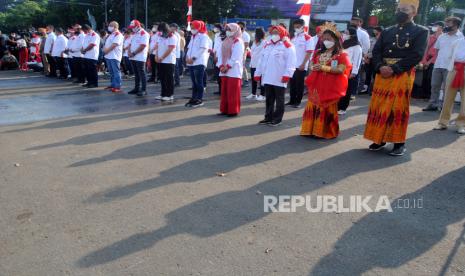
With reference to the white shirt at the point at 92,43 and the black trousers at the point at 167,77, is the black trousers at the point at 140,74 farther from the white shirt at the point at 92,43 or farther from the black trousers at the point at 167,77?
the white shirt at the point at 92,43

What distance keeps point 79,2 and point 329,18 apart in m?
28.6

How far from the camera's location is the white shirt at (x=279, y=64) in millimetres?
7422

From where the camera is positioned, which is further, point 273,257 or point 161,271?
point 273,257

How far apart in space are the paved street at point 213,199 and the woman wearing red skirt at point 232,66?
66cm

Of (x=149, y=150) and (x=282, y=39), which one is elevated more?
(x=282, y=39)

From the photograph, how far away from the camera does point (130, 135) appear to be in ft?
22.2

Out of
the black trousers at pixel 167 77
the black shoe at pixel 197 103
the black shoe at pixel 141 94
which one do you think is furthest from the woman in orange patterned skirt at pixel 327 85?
the black shoe at pixel 141 94

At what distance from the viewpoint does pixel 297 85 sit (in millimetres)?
9578

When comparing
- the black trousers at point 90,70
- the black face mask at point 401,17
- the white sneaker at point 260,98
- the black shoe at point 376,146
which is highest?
the black face mask at point 401,17

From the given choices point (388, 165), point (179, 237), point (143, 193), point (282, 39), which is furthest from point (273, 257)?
point (282, 39)

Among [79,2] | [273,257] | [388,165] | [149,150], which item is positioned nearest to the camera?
[273,257]

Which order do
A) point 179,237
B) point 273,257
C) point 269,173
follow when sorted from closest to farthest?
1. point 273,257
2. point 179,237
3. point 269,173

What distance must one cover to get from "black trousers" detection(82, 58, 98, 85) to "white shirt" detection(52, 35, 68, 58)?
2.35m

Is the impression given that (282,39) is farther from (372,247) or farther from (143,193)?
(372,247)
